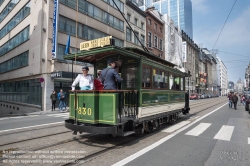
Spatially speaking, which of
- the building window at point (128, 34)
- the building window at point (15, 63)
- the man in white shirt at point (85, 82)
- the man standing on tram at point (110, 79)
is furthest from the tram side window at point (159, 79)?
the building window at point (128, 34)

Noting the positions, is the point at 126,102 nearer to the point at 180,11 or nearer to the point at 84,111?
the point at 84,111

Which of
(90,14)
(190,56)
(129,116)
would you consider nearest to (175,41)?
(190,56)

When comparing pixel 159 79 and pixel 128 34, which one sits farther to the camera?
pixel 128 34

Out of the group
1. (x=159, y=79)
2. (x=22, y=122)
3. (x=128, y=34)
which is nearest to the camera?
(x=159, y=79)

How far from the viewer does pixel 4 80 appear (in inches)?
1176

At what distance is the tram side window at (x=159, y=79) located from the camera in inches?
301

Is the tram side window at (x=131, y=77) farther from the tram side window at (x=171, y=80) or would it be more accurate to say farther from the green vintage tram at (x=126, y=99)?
the tram side window at (x=171, y=80)

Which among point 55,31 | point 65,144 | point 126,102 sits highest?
point 55,31

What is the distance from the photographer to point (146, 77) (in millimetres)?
7020

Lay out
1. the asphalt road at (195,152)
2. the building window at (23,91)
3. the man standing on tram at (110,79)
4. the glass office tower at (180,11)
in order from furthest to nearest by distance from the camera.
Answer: the glass office tower at (180,11)
the building window at (23,91)
the man standing on tram at (110,79)
the asphalt road at (195,152)

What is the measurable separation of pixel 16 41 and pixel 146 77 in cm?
2580

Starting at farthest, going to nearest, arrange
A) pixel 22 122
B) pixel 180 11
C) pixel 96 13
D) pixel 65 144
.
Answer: pixel 180 11
pixel 96 13
pixel 22 122
pixel 65 144

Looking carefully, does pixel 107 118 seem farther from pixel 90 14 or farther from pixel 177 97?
pixel 90 14

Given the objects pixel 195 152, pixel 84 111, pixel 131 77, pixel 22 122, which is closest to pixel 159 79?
pixel 131 77
